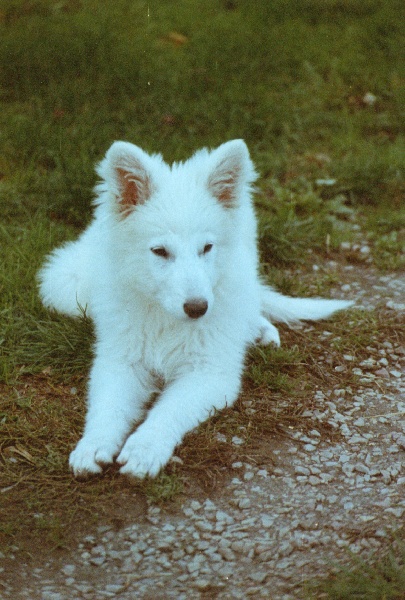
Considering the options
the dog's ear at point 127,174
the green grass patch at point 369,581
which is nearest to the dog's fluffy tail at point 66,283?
the dog's ear at point 127,174

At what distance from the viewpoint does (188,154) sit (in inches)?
227

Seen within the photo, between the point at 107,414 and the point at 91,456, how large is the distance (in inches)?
10.3

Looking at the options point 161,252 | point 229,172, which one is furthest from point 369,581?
point 229,172

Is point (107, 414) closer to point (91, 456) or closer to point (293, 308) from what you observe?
point (91, 456)

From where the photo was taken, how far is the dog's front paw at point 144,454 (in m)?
3.04

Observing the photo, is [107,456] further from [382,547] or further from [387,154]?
[387,154]

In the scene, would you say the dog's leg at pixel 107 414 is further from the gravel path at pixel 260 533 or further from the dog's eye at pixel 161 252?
the dog's eye at pixel 161 252

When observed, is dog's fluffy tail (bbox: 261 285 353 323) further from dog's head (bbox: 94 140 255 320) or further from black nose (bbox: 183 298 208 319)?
black nose (bbox: 183 298 208 319)

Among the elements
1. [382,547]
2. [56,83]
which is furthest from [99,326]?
[56,83]

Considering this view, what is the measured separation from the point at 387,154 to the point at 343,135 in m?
0.48

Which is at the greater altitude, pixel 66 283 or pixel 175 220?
pixel 175 220

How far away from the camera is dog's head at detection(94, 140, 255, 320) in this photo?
3.25 m

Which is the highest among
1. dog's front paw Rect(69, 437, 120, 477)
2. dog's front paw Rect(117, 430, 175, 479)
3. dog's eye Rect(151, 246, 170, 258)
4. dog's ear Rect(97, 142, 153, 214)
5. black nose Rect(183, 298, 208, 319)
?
dog's ear Rect(97, 142, 153, 214)

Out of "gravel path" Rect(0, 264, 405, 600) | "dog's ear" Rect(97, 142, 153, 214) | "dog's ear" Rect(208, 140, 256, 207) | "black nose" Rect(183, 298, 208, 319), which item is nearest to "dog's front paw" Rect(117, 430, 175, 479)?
"gravel path" Rect(0, 264, 405, 600)
